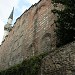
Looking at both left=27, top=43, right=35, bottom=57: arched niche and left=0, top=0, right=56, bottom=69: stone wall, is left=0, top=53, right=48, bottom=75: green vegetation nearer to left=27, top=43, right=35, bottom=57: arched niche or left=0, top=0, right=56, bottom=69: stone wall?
left=0, top=0, right=56, bottom=69: stone wall

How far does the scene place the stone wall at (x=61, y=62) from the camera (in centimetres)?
741

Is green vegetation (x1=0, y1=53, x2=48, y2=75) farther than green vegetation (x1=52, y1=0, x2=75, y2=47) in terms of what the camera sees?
No

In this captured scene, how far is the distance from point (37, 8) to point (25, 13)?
9.79 ft

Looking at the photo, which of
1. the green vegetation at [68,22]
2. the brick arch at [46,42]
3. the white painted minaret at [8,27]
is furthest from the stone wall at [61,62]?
the white painted minaret at [8,27]

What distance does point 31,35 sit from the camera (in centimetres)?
1916

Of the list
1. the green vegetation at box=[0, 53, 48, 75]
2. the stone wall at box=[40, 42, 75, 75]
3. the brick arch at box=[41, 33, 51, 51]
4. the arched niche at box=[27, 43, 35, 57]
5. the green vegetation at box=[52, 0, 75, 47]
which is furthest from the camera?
the arched niche at box=[27, 43, 35, 57]

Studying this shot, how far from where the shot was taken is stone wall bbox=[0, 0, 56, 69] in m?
16.2

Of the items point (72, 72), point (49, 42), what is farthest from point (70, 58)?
point (49, 42)

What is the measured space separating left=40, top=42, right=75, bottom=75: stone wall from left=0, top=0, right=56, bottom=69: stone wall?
5.84 meters

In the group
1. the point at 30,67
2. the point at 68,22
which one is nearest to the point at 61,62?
the point at 30,67

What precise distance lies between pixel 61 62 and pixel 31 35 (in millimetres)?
11571

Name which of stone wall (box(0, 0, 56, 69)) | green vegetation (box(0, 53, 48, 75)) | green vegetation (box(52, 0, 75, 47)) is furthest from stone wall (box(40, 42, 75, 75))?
stone wall (box(0, 0, 56, 69))

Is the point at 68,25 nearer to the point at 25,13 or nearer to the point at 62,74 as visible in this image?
the point at 62,74

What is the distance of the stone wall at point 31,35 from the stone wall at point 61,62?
5845 mm
